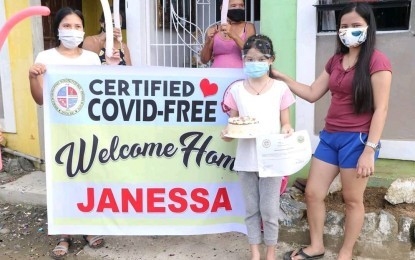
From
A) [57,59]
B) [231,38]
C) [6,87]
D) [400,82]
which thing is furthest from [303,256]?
[6,87]

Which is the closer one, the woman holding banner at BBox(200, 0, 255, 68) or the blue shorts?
the blue shorts

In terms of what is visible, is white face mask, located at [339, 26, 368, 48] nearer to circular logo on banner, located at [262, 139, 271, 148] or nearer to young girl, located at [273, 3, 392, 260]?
young girl, located at [273, 3, 392, 260]

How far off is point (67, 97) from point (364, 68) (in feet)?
6.80

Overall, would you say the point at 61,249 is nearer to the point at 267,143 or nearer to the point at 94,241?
the point at 94,241

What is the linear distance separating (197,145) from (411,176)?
74.8 inches

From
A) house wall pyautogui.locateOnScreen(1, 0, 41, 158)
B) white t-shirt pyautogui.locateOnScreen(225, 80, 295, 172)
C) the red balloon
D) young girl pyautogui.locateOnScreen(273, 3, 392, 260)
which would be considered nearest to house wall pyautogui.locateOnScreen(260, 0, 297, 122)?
young girl pyautogui.locateOnScreen(273, 3, 392, 260)

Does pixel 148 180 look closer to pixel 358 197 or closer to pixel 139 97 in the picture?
pixel 139 97

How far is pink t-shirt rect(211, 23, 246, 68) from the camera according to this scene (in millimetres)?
3643

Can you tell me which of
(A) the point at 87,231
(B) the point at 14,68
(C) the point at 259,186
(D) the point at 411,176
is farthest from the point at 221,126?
(B) the point at 14,68

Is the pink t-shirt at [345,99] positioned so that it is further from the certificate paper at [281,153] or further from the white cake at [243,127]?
the white cake at [243,127]

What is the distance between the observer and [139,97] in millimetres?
3213

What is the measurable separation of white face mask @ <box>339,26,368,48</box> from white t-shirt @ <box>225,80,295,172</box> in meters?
0.47

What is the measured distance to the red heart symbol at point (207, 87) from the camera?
320 centimetres

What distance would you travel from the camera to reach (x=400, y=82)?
3654 millimetres
